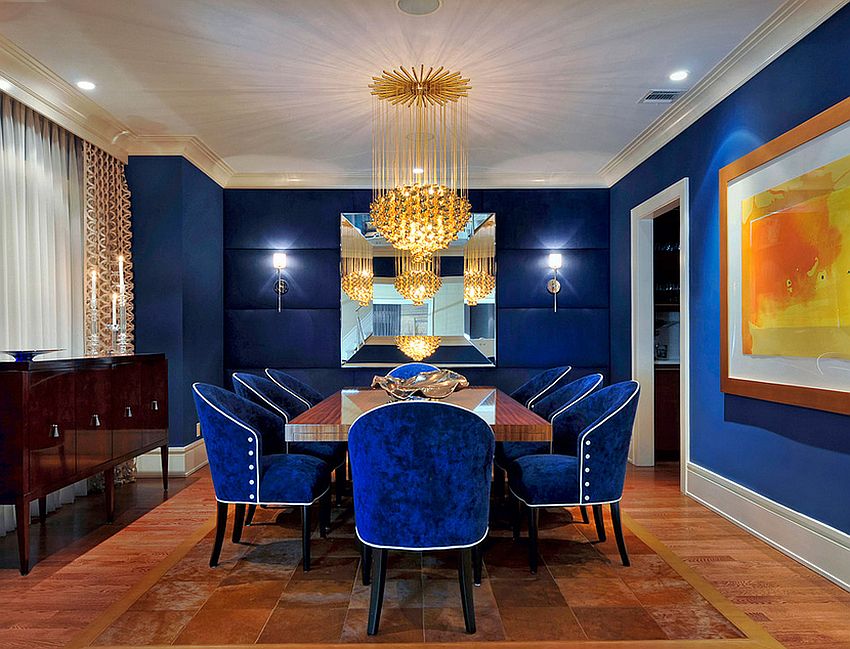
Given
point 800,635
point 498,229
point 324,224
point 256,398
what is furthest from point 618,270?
point 800,635

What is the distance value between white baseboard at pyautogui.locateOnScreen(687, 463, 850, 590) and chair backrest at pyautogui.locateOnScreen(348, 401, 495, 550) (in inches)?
67.2

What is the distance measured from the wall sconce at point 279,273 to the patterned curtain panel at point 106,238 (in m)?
1.46

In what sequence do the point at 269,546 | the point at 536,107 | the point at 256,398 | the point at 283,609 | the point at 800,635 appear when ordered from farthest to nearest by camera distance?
the point at 536,107
the point at 256,398
the point at 269,546
the point at 283,609
the point at 800,635

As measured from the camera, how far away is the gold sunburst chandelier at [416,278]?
6.11 metres

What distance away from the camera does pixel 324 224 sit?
20.7 feet

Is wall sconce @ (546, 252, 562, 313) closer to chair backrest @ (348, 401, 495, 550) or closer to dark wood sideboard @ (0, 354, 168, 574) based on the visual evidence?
dark wood sideboard @ (0, 354, 168, 574)

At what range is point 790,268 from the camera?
3.13 m

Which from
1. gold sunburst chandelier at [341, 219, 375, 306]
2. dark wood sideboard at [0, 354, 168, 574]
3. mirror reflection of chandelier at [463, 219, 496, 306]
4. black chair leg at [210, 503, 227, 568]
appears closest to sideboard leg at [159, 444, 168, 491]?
dark wood sideboard at [0, 354, 168, 574]

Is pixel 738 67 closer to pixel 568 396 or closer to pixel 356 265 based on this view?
pixel 568 396

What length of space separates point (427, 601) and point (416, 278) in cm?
383

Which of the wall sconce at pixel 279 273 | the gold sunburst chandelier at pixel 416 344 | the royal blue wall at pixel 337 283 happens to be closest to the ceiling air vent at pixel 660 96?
the royal blue wall at pixel 337 283

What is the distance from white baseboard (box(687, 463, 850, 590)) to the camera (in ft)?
9.24

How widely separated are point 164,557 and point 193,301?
2.66 metres

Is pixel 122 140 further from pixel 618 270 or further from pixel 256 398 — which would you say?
pixel 618 270
